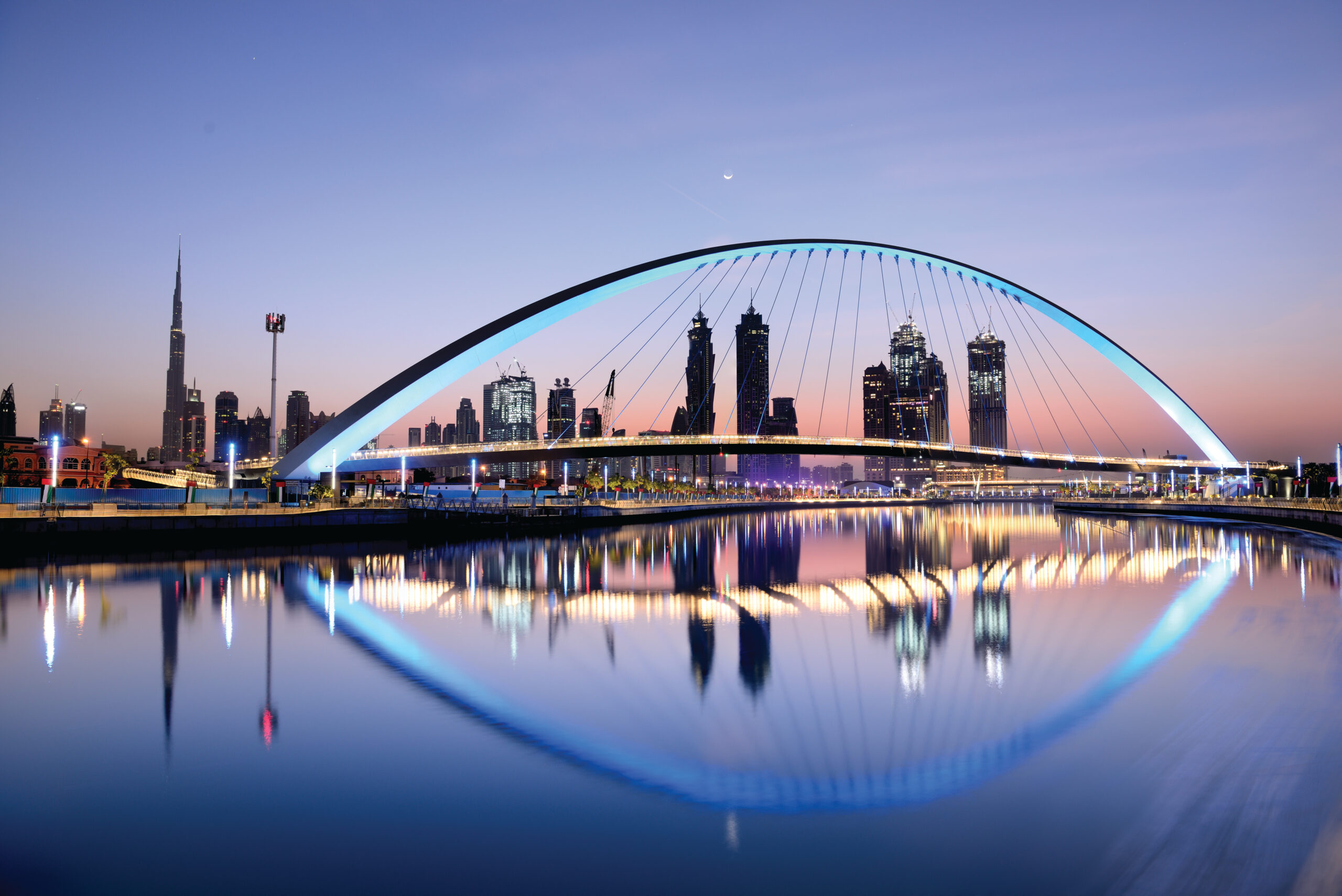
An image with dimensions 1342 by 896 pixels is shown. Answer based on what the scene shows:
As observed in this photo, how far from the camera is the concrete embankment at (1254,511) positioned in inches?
1564

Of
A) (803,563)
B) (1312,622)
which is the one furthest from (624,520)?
(1312,622)

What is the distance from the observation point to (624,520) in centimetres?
5794

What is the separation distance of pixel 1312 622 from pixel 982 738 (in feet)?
32.3

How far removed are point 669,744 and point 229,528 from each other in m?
27.7

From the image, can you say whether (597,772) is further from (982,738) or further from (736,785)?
(982,738)

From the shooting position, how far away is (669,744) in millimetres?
7664

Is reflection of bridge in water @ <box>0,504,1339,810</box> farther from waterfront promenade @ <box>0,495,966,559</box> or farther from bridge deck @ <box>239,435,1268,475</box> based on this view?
bridge deck @ <box>239,435,1268,475</box>

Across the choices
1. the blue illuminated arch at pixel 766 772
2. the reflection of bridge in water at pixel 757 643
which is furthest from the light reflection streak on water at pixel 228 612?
the blue illuminated arch at pixel 766 772

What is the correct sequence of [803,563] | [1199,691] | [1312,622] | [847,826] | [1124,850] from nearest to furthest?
1. [1124,850]
2. [847,826]
3. [1199,691]
4. [1312,622]
5. [803,563]

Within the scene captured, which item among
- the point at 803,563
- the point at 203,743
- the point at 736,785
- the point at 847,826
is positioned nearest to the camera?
the point at 847,826

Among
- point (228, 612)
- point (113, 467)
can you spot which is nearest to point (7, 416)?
point (113, 467)

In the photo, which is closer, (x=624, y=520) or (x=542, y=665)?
(x=542, y=665)

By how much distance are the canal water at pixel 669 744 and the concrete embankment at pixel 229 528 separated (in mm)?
10860

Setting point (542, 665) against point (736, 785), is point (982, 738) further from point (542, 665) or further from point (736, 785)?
point (542, 665)
